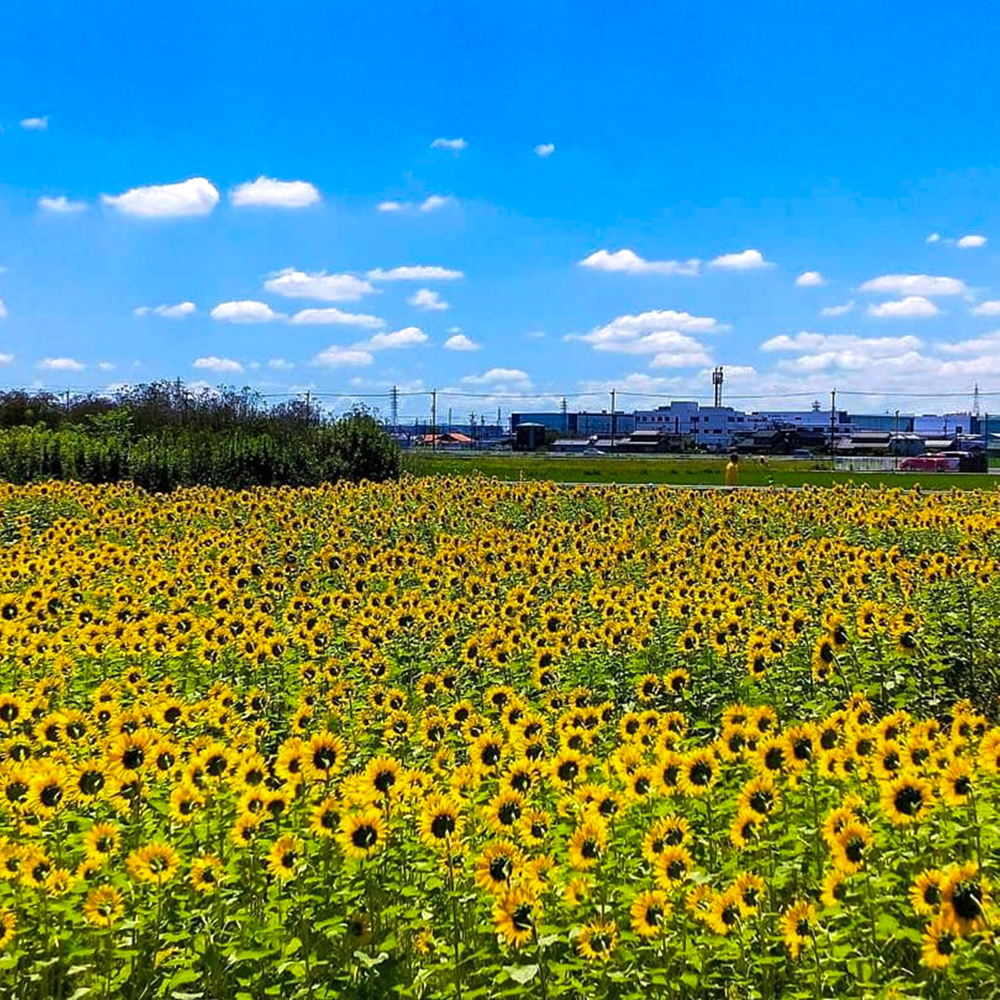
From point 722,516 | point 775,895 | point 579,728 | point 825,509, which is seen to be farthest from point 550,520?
point 775,895

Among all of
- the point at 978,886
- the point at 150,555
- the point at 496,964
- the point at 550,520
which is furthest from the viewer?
the point at 550,520

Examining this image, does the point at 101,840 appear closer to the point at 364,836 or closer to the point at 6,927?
the point at 6,927

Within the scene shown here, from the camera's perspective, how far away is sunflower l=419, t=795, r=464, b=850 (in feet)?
9.95

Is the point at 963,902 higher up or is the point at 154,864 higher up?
the point at 963,902

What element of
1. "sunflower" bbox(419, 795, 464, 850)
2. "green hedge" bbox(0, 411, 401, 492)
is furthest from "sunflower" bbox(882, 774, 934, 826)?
"green hedge" bbox(0, 411, 401, 492)

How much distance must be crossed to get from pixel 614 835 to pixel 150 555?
6.39 m

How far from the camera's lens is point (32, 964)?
3.06 meters

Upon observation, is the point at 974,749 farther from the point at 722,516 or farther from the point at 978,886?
the point at 722,516

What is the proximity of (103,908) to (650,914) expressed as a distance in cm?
145

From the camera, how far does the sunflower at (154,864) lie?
3.07 metres

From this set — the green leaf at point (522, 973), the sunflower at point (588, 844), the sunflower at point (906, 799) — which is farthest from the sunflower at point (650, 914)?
the sunflower at point (906, 799)

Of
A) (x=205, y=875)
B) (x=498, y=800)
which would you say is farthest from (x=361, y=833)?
(x=205, y=875)

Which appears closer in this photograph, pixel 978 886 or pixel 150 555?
pixel 978 886

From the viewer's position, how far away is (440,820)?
3.04m
